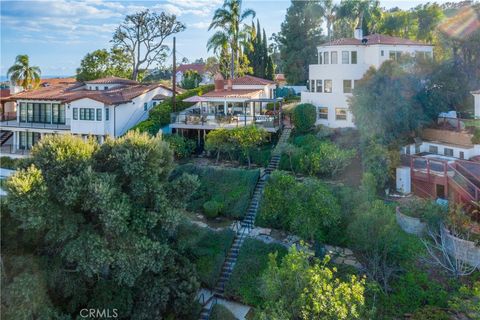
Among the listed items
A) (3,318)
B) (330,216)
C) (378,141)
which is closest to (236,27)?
(378,141)

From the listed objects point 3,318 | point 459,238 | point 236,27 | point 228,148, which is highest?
point 236,27

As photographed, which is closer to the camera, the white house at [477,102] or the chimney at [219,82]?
the white house at [477,102]

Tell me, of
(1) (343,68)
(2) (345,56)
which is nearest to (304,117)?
(1) (343,68)

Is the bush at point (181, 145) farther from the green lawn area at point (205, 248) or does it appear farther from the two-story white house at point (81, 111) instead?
the green lawn area at point (205, 248)

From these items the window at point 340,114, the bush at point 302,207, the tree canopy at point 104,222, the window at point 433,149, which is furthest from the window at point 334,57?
the tree canopy at point 104,222

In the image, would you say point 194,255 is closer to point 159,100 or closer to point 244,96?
point 244,96
